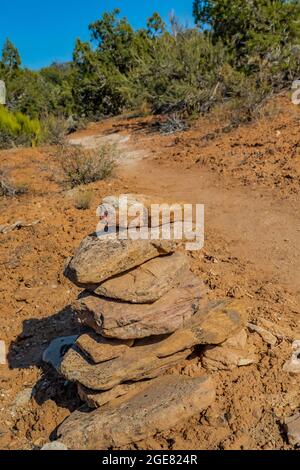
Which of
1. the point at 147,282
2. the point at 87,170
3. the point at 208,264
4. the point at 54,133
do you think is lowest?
the point at 208,264

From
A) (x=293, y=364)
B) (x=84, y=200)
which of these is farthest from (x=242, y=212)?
(x=293, y=364)

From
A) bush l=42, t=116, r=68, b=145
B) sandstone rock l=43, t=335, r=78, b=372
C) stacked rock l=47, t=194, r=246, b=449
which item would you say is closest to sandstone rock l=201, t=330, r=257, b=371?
stacked rock l=47, t=194, r=246, b=449

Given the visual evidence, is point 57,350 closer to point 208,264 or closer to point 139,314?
point 139,314

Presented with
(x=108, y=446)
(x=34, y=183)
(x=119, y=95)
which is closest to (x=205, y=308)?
(x=108, y=446)

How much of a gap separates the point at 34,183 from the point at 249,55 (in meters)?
7.28

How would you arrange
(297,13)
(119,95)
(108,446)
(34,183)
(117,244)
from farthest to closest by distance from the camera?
(119,95), (297,13), (34,183), (117,244), (108,446)

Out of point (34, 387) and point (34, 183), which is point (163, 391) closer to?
point (34, 387)

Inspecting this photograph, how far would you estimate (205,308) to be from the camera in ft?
10.2

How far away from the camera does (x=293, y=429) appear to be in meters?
2.62

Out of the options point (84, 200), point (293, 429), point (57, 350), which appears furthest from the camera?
point (84, 200)

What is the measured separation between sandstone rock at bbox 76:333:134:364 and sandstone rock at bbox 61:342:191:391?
0.11 ft

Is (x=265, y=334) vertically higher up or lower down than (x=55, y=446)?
higher up

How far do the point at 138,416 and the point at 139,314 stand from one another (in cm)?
59
